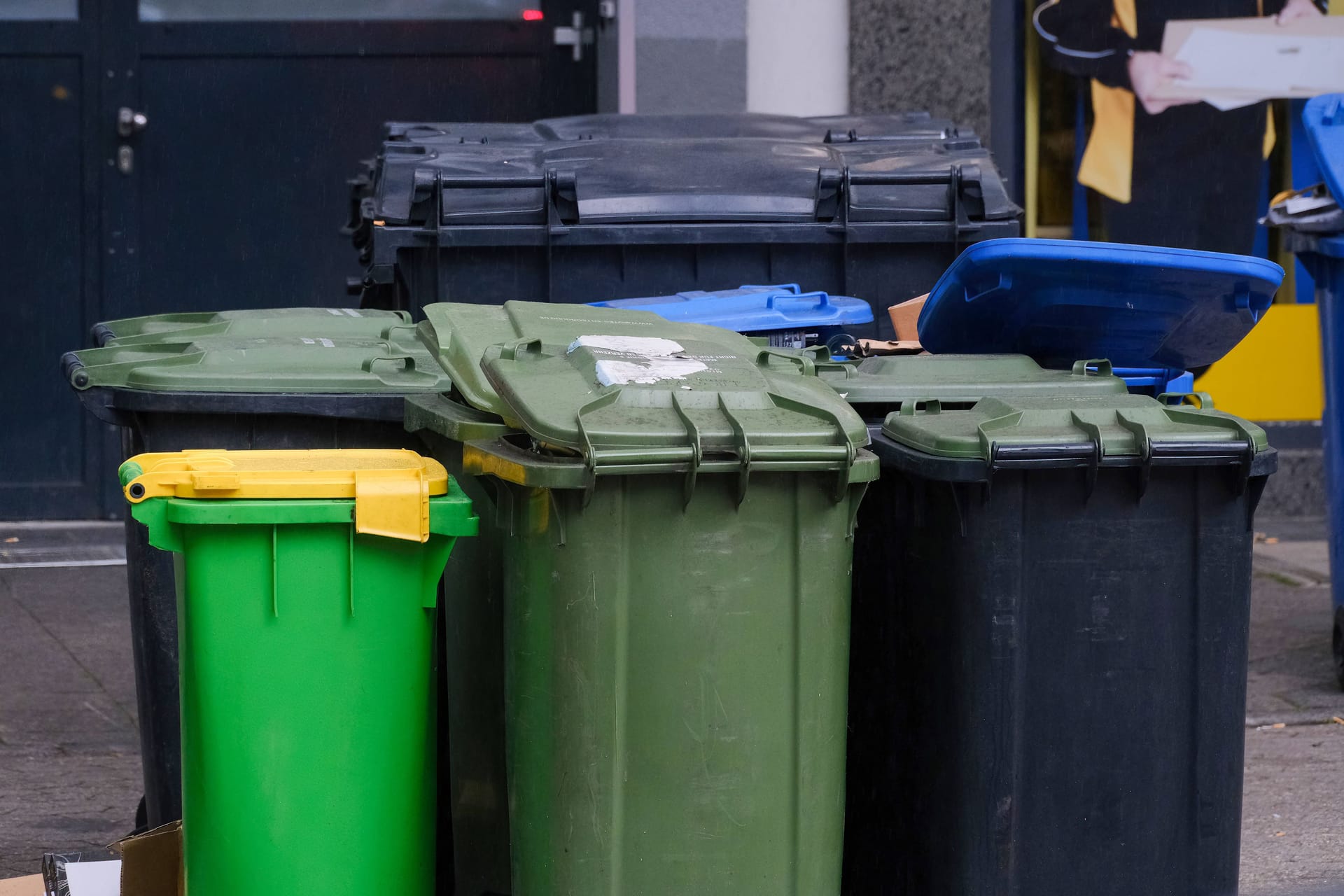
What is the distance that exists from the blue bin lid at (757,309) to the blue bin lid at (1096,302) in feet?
1.41

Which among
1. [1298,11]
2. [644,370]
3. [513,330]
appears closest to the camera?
[644,370]

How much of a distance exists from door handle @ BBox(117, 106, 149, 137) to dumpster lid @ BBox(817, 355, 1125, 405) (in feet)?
16.0

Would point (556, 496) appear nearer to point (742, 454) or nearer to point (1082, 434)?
point (742, 454)

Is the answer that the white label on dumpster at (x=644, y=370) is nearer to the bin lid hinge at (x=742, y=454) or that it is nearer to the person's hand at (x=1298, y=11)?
the bin lid hinge at (x=742, y=454)

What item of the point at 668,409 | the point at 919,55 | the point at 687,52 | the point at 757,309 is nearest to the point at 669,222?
the point at 757,309

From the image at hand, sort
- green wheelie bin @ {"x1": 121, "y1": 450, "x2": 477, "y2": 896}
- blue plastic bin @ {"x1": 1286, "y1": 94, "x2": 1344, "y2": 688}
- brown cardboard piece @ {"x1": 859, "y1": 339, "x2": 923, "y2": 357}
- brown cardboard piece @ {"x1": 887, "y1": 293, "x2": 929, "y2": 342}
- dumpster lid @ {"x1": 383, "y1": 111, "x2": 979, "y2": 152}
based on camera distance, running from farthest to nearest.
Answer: dumpster lid @ {"x1": 383, "y1": 111, "x2": 979, "y2": 152} < blue plastic bin @ {"x1": 1286, "y1": 94, "x2": 1344, "y2": 688} < brown cardboard piece @ {"x1": 887, "y1": 293, "x2": 929, "y2": 342} < brown cardboard piece @ {"x1": 859, "y1": 339, "x2": 923, "y2": 357} < green wheelie bin @ {"x1": 121, "y1": 450, "x2": 477, "y2": 896}

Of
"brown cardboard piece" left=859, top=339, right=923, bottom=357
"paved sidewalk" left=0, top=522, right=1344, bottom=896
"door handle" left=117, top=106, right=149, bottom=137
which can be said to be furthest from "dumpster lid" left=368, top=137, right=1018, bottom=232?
"door handle" left=117, top=106, right=149, bottom=137

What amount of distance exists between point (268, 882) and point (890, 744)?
1091mm

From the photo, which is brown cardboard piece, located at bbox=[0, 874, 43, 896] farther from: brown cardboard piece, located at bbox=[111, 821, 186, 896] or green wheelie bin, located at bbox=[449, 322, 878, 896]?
green wheelie bin, located at bbox=[449, 322, 878, 896]

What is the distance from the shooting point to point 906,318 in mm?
4109

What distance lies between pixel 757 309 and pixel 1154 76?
4.31 metres

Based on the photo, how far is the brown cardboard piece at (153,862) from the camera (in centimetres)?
287

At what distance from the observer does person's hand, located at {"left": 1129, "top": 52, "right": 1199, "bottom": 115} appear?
24.0ft

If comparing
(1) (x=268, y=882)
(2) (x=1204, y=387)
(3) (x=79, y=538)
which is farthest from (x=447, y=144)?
(2) (x=1204, y=387)
